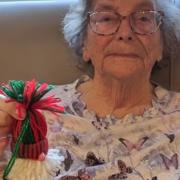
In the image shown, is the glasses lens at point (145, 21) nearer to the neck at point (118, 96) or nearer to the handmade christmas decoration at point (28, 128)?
the neck at point (118, 96)

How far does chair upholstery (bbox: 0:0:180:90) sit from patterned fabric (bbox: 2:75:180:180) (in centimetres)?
13

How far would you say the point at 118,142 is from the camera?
56.1 inches

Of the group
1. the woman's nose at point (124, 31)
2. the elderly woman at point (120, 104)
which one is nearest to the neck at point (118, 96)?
the elderly woman at point (120, 104)

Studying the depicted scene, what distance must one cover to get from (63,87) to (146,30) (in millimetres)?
328

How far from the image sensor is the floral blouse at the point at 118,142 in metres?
1.36

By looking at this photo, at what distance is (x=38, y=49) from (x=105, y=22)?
297 mm

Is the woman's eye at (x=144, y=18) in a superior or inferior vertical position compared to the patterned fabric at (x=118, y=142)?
superior

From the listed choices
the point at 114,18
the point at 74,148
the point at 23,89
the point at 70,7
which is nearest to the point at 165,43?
the point at 114,18

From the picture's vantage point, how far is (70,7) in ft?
5.31

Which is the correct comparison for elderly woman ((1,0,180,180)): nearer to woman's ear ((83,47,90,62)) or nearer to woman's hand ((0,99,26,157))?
woman's ear ((83,47,90,62))

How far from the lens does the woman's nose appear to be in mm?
1402

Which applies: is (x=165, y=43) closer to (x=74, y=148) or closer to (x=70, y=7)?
(x=70, y=7)

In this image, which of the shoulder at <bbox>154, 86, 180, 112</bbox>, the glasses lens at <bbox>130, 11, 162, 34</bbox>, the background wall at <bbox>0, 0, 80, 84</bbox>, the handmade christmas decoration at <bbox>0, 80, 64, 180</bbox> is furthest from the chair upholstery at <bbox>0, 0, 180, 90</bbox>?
the handmade christmas decoration at <bbox>0, 80, 64, 180</bbox>

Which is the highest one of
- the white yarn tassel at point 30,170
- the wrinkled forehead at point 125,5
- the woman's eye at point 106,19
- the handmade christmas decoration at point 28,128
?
the wrinkled forehead at point 125,5
